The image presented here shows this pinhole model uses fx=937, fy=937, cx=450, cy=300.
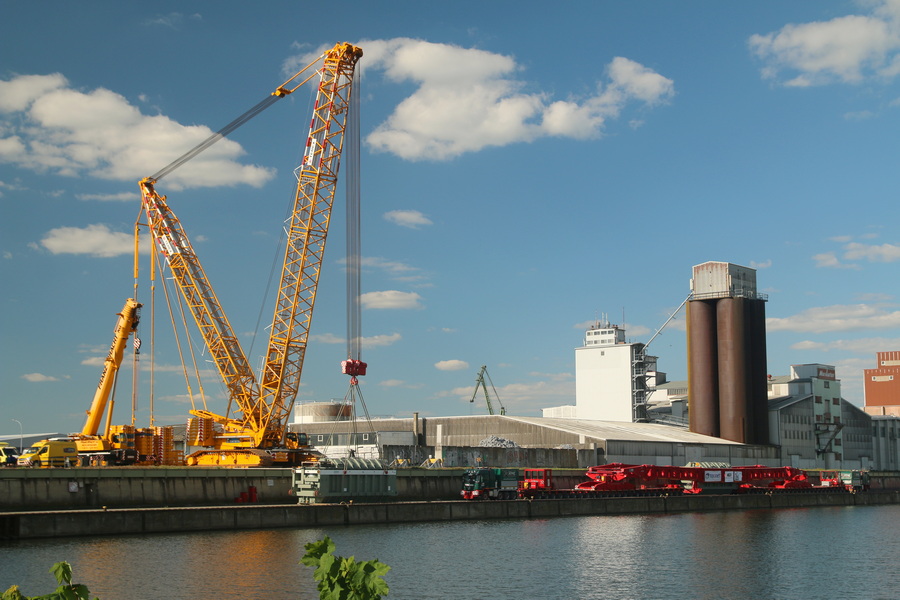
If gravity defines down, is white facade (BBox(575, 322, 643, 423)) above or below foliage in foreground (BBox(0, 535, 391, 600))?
above

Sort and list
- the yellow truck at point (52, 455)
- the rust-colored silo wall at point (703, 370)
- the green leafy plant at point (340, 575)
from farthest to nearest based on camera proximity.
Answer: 1. the rust-colored silo wall at point (703, 370)
2. the yellow truck at point (52, 455)
3. the green leafy plant at point (340, 575)

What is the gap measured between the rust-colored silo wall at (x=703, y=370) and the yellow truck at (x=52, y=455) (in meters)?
85.4

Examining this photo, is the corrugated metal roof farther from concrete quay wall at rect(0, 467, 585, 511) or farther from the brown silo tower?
concrete quay wall at rect(0, 467, 585, 511)

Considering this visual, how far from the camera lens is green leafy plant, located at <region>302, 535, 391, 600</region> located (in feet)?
39.3

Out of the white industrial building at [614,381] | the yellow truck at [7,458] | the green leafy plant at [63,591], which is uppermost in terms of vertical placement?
the white industrial building at [614,381]

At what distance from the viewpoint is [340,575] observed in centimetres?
1218

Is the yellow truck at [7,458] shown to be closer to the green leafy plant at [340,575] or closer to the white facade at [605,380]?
the green leafy plant at [340,575]

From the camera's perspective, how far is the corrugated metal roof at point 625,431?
113 meters

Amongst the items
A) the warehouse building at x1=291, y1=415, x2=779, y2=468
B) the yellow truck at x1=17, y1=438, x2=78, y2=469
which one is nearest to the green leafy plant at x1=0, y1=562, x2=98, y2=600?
the yellow truck at x1=17, y1=438, x2=78, y2=469

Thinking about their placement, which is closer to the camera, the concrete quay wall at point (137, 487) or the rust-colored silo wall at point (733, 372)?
the concrete quay wall at point (137, 487)

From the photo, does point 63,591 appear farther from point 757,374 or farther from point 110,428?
point 757,374

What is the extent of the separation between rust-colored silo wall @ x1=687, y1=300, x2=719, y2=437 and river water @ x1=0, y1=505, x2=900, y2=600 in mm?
61545

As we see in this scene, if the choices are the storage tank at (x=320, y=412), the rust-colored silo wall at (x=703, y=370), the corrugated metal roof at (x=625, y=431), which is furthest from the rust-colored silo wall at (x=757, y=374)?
the storage tank at (x=320, y=412)

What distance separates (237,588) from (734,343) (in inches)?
4008
